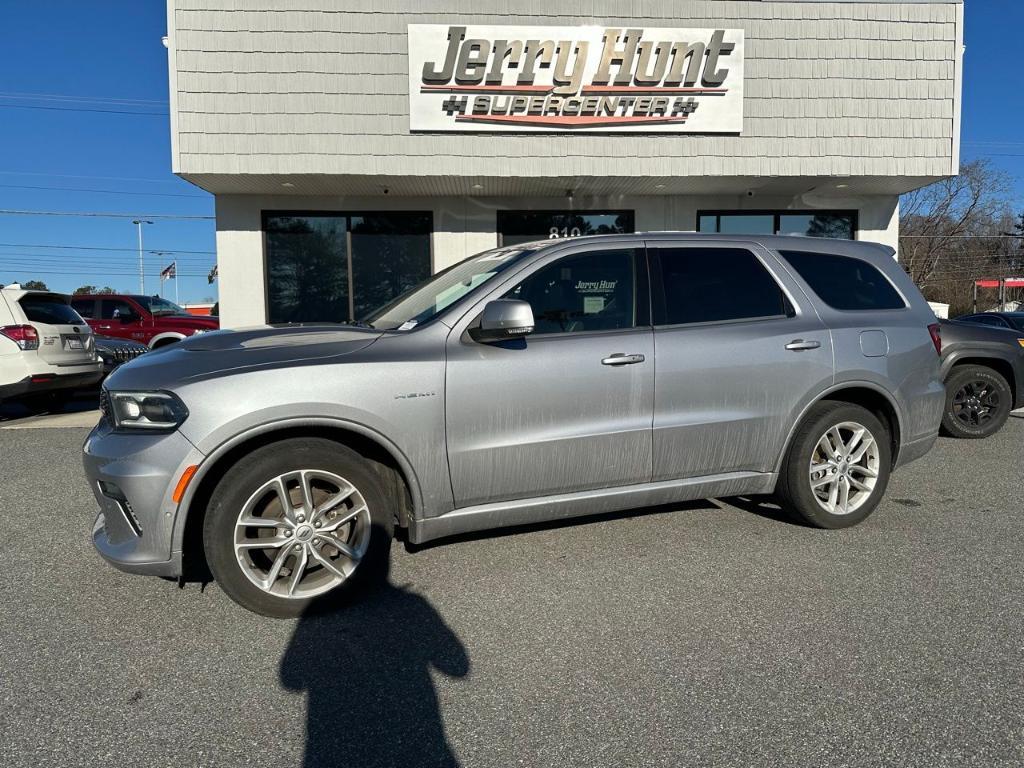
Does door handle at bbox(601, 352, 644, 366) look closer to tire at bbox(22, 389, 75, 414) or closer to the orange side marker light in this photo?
the orange side marker light

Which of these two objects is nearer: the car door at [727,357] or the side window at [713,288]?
the car door at [727,357]

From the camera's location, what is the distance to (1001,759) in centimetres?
225

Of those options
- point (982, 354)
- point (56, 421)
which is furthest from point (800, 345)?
point (56, 421)

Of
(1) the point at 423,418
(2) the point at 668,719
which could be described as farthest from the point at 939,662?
(1) the point at 423,418

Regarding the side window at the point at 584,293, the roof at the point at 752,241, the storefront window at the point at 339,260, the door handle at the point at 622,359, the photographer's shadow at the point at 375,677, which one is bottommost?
the photographer's shadow at the point at 375,677

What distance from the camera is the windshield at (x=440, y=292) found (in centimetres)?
379

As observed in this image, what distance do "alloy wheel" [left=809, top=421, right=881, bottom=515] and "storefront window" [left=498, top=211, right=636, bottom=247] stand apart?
8.84 m

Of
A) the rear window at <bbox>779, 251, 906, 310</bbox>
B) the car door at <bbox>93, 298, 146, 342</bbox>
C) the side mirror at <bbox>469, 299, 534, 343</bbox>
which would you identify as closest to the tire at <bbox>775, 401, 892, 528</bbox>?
the rear window at <bbox>779, 251, 906, 310</bbox>

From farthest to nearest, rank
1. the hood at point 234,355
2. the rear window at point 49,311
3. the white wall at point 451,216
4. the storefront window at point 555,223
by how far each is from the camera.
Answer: the storefront window at point 555,223 → the white wall at point 451,216 → the rear window at point 49,311 → the hood at point 234,355

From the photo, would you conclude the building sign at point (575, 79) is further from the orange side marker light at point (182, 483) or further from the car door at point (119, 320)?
the orange side marker light at point (182, 483)

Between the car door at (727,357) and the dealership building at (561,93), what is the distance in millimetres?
6907

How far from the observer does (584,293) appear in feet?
13.0

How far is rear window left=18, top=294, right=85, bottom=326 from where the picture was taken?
9.22 m

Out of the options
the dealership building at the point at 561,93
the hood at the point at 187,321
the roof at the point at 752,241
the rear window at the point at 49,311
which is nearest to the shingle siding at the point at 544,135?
the dealership building at the point at 561,93
